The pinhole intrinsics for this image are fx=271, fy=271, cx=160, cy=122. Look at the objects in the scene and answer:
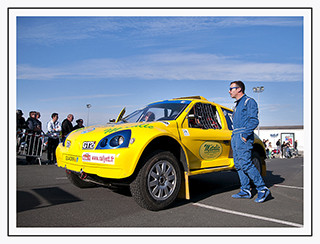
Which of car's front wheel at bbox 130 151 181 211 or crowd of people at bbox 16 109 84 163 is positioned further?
crowd of people at bbox 16 109 84 163

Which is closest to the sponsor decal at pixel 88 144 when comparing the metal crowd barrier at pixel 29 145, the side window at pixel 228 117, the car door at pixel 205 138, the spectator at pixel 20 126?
the car door at pixel 205 138

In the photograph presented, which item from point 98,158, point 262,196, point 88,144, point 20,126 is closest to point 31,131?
point 20,126

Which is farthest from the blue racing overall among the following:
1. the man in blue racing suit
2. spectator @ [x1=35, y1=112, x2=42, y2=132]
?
spectator @ [x1=35, y1=112, x2=42, y2=132]

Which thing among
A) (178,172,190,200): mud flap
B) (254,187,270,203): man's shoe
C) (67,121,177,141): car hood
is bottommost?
(254,187,270,203): man's shoe

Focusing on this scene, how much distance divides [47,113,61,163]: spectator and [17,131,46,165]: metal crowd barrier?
401mm

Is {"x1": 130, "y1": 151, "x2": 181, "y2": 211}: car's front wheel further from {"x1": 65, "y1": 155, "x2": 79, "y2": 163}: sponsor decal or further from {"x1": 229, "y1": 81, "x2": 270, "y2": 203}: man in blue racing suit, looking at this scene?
{"x1": 229, "y1": 81, "x2": 270, "y2": 203}: man in blue racing suit

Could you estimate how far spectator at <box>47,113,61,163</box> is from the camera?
33.0 ft

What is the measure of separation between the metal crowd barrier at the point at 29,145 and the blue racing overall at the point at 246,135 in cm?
751

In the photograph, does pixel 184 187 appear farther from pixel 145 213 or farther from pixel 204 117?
pixel 204 117

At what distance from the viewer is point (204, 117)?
5.37 metres
